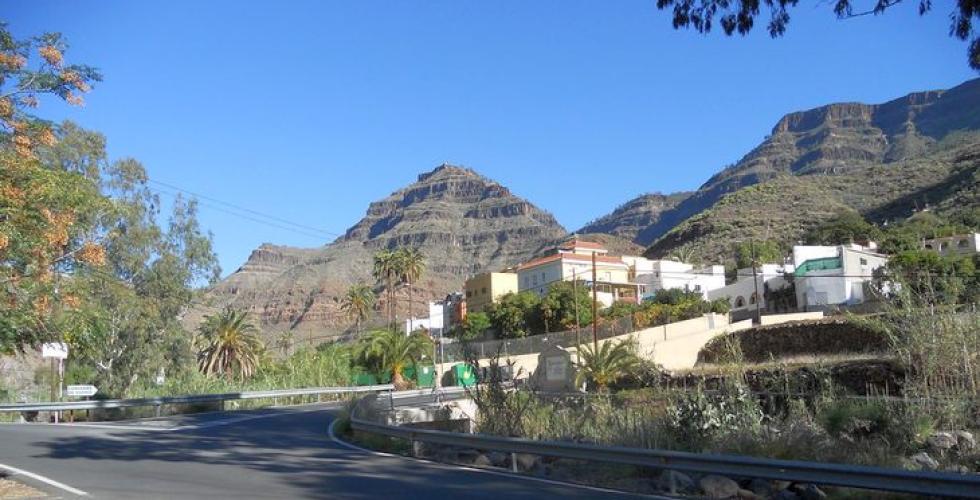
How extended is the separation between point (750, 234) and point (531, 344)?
273ft

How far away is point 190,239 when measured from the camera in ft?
174

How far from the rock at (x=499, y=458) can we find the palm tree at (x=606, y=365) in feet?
84.5

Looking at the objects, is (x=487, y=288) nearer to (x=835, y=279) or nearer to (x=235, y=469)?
(x=835, y=279)

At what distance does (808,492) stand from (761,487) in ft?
2.00

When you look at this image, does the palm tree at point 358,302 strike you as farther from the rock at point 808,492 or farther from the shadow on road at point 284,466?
the rock at point 808,492

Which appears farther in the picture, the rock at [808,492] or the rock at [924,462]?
the rock at [924,462]

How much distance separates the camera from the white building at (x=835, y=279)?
208 feet

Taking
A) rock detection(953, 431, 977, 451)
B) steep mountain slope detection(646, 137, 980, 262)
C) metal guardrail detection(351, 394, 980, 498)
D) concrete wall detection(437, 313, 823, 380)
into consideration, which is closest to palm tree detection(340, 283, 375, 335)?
concrete wall detection(437, 313, 823, 380)

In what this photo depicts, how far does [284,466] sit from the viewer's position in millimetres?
13359

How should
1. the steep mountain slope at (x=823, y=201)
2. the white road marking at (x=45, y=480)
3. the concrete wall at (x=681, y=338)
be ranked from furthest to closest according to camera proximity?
the steep mountain slope at (x=823, y=201) < the concrete wall at (x=681, y=338) < the white road marking at (x=45, y=480)

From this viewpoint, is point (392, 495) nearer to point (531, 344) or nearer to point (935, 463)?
point (935, 463)

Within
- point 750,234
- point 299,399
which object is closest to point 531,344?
point 299,399

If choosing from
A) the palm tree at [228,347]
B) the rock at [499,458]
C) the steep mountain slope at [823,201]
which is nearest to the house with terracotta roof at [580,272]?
the steep mountain slope at [823,201]

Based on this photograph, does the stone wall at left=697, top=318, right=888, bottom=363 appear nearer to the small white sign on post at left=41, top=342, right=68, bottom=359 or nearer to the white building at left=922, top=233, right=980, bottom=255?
the small white sign on post at left=41, top=342, right=68, bottom=359
